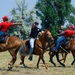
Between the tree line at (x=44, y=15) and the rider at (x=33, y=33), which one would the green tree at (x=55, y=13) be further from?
the rider at (x=33, y=33)

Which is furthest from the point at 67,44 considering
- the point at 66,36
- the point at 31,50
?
the point at 31,50

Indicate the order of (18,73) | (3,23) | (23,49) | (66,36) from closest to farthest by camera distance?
1. (18,73)
2. (3,23)
3. (23,49)
4. (66,36)

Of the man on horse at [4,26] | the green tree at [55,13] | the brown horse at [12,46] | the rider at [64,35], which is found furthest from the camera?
the green tree at [55,13]

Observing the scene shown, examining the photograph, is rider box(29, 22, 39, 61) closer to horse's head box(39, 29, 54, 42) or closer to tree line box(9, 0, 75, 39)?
horse's head box(39, 29, 54, 42)

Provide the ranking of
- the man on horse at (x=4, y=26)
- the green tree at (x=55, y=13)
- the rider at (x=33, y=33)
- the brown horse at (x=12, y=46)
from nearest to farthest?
the man on horse at (x=4, y=26) → the brown horse at (x=12, y=46) → the rider at (x=33, y=33) → the green tree at (x=55, y=13)

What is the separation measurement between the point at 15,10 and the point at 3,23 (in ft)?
215

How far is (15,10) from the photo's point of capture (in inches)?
3378

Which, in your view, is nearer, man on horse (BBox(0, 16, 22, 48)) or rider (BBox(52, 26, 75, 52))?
man on horse (BBox(0, 16, 22, 48))

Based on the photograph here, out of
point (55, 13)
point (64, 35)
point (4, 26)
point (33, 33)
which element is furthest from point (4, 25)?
point (55, 13)

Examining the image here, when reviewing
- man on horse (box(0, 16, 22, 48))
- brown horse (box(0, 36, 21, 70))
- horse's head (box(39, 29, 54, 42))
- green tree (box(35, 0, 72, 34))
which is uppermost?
green tree (box(35, 0, 72, 34))

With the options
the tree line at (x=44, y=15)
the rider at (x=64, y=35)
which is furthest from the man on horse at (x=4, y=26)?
the tree line at (x=44, y=15)

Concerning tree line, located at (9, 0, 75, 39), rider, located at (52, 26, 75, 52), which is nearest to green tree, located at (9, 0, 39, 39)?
tree line, located at (9, 0, 75, 39)

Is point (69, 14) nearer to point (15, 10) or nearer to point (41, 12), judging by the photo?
point (41, 12)

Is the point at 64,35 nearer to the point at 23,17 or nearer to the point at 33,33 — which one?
the point at 33,33
